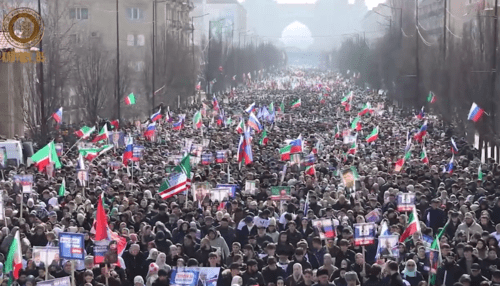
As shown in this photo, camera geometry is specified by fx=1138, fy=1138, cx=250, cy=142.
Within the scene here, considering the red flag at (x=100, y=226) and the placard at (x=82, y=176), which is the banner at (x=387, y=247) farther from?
the placard at (x=82, y=176)

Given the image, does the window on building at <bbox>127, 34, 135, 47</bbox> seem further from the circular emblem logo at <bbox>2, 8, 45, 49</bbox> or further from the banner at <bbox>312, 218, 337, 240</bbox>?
the banner at <bbox>312, 218, 337, 240</bbox>

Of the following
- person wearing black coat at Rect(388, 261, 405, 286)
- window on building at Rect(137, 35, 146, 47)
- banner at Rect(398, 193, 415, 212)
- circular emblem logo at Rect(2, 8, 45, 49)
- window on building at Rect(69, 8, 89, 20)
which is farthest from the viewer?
window on building at Rect(137, 35, 146, 47)

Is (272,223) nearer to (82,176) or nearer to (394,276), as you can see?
(394,276)

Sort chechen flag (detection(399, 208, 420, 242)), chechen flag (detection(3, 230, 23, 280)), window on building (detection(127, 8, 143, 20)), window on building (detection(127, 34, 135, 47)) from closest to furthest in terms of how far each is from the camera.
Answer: chechen flag (detection(3, 230, 23, 280))
chechen flag (detection(399, 208, 420, 242))
window on building (detection(127, 34, 135, 47))
window on building (detection(127, 8, 143, 20))

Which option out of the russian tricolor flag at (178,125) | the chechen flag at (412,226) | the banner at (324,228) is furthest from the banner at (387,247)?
the russian tricolor flag at (178,125)

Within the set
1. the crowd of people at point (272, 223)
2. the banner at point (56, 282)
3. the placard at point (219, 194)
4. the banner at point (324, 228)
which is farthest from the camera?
the placard at point (219, 194)

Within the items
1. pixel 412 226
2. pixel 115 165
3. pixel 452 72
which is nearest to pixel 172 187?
pixel 412 226

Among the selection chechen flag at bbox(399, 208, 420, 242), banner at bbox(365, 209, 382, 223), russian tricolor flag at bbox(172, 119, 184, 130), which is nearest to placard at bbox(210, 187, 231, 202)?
banner at bbox(365, 209, 382, 223)
